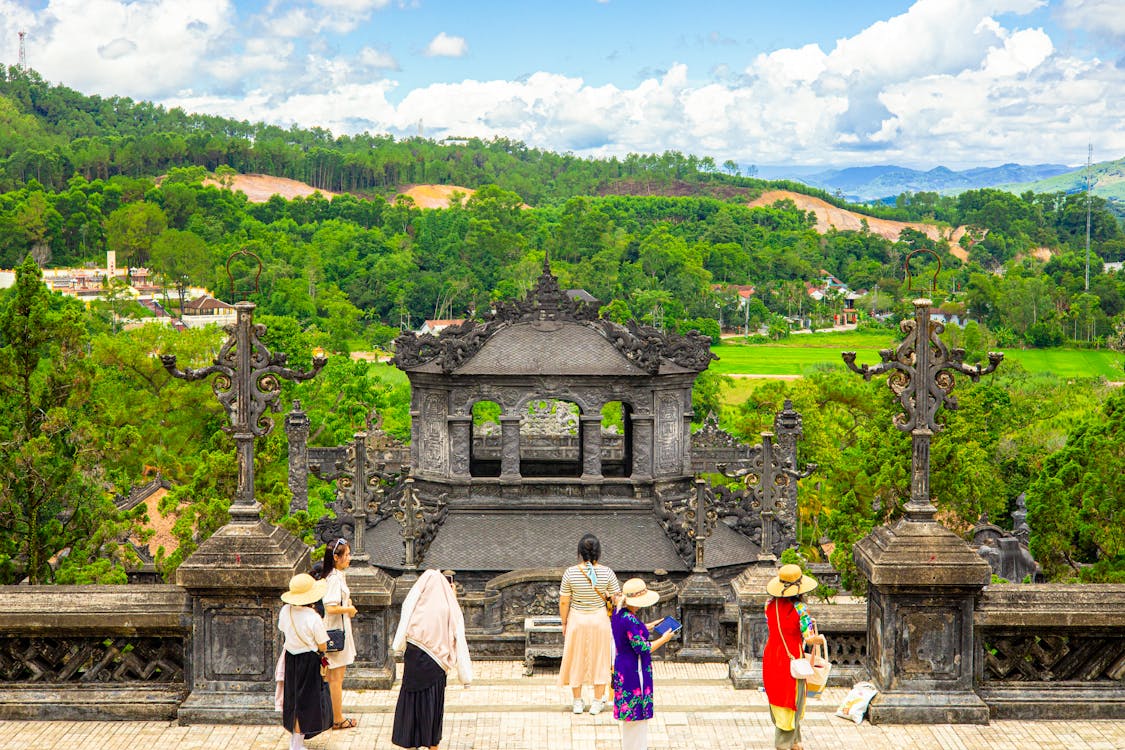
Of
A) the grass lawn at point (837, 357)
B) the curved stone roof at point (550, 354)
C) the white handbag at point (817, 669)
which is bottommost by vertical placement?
the grass lawn at point (837, 357)

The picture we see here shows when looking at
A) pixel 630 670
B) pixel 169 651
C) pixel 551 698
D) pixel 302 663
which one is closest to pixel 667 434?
pixel 551 698

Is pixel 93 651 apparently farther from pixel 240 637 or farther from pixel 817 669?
pixel 817 669

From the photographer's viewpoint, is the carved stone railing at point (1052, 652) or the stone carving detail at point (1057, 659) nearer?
the carved stone railing at point (1052, 652)

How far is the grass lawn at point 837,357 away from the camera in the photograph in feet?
358

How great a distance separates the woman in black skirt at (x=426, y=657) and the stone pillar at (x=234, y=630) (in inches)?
55.1

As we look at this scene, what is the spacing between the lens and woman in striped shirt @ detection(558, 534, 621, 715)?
12.4 meters

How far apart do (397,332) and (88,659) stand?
4250 inches

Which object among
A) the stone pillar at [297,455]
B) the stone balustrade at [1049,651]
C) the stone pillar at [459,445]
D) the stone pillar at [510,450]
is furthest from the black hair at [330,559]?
the stone pillar at [297,455]

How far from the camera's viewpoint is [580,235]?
167500 mm

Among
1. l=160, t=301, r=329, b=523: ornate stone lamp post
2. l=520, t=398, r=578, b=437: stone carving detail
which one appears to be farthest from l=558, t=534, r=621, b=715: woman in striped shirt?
l=520, t=398, r=578, b=437: stone carving detail

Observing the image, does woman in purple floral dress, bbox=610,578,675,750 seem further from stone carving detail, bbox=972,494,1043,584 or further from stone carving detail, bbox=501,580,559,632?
stone carving detail, bbox=972,494,1043,584

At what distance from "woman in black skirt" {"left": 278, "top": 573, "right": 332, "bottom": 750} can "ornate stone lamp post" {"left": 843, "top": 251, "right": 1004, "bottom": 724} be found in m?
5.25

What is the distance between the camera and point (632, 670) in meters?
11.6

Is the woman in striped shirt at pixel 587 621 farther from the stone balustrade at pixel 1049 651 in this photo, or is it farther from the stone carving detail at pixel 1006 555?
the stone carving detail at pixel 1006 555
